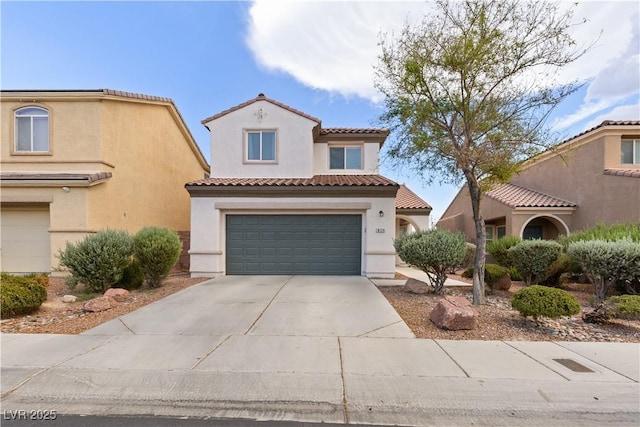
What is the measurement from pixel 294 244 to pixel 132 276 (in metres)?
5.41

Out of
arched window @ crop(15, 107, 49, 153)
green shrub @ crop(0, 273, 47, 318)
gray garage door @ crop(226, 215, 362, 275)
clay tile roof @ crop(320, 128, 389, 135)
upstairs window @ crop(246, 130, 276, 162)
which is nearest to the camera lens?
green shrub @ crop(0, 273, 47, 318)

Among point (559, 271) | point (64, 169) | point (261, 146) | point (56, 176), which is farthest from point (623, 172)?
point (64, 169)

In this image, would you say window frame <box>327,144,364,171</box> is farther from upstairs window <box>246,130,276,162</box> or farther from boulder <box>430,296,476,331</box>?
boulder <box>430,296,476,331</box>

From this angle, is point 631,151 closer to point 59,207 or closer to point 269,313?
point 269,313

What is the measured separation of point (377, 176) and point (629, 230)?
843cm

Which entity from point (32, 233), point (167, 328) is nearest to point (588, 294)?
point (167, 328)

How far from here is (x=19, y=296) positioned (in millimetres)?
6992

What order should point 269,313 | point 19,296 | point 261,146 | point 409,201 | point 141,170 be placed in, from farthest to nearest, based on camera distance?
point 409,201 → point 141,170 → point 261,146 → point 269,313 → point 19,296

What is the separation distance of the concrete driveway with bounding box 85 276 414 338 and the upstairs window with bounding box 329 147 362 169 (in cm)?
Answer: 625

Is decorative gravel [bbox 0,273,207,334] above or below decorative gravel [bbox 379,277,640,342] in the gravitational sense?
below

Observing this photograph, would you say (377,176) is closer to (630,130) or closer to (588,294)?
(588,294)

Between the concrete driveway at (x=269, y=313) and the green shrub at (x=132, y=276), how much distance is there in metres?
1.81

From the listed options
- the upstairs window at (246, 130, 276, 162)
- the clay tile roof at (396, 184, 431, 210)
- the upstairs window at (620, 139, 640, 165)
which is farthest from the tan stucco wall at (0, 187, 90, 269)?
the upstairs window at (620, 139, 640, 165)

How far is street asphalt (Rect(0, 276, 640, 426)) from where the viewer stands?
11.8ft
